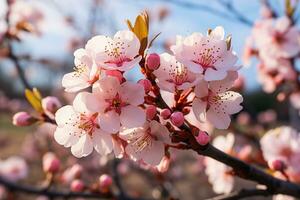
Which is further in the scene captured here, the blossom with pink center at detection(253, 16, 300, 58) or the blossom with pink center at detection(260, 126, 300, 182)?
the blossom with pink center at detection(253, 16, 300, 58)

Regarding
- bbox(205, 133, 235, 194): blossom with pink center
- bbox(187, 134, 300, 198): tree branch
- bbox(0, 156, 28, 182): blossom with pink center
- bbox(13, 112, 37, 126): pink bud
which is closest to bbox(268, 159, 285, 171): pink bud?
bbox(187, 134, 300, 198): tree branch

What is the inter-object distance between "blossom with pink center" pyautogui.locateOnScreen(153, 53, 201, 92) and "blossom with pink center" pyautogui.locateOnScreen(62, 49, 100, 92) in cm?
13

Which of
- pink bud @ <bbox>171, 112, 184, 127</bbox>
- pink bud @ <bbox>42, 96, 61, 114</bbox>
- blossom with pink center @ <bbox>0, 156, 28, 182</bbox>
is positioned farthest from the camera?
blossom with pink center @ <bbox>0, 156, 28, 182</bbox>

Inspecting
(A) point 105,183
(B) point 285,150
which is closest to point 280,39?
(B) point 285,150

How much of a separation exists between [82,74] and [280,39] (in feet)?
5.20

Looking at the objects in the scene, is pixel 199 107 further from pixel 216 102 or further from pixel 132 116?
pixel 132 116

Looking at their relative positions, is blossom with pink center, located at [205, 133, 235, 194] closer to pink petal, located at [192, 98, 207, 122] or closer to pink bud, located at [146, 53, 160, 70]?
pink petal, located at [192, 98, 207, 122]

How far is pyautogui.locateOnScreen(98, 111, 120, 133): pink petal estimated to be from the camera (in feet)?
2.91

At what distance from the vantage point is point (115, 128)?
2.93 feet

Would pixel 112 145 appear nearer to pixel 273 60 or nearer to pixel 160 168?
pixel 160 168

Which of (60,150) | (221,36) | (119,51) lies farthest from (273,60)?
(60,150)

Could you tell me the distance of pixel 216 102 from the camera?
97cm

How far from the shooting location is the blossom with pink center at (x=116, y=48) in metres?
0.90

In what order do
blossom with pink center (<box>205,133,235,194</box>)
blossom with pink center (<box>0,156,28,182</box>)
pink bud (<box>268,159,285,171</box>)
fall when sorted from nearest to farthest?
pink bud (<box>268,159,285,171</box>) → blossom with pink center (<box>205,133,235,194</box>) → blossom with pink center (<box>0,156,28,182</box>)
